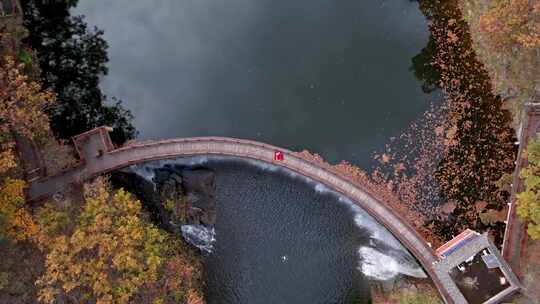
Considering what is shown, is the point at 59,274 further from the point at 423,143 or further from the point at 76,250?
the point at 423,143

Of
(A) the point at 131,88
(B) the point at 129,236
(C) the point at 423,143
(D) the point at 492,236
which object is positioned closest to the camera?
(B) the point at 129,236

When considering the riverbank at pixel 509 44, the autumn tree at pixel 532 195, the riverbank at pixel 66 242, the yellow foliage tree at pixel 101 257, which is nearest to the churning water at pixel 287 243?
the riverbank at pixel 66 242

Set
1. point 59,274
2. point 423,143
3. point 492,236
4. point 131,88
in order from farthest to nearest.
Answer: point 131,88
point 423,143
point 492,236
point 59,274

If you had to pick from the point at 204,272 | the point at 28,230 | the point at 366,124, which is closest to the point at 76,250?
the point at 28,230

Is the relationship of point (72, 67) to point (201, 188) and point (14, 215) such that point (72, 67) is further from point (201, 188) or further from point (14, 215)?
point (201, 188)

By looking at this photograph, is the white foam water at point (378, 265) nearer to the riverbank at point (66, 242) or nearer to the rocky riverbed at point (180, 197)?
the rocky riverbed at point (180, 197)

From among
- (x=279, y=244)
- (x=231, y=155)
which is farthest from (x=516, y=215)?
(x=231, y=155)

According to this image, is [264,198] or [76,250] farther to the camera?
[264,198]

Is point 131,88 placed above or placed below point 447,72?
above
